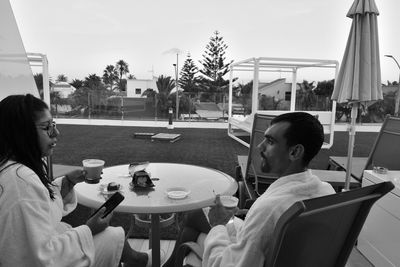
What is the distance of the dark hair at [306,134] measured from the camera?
42.0 inches

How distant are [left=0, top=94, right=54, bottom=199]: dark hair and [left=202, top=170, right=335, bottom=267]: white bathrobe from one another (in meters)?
0.88

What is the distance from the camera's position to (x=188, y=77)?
31703mm

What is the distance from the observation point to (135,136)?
915 centimetres

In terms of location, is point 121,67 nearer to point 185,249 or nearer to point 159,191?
point 159,191

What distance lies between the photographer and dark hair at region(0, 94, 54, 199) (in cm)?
122

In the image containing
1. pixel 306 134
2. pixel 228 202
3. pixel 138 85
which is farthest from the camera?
pixel 138 85

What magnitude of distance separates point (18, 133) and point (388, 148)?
11.1ft

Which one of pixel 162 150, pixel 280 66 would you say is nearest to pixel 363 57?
pixel 162 150

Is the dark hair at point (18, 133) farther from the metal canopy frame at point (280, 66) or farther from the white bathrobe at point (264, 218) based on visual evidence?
the metal canopy frame at point (280, 66)

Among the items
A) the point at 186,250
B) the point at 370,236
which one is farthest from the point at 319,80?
the point at 186,250

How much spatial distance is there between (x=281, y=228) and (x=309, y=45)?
559 inches

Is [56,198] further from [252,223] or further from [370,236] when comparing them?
[370,236]

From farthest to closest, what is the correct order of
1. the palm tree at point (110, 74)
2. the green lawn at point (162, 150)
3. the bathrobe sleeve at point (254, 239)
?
the palm tree at point (110, 74)
the green lawn at point (162, 150)
the bathrobe sleeve at point (254, 239)

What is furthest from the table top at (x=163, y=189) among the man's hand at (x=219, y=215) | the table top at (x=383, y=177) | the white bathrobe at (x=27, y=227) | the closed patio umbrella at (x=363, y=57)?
the closed patio umbrella at (x=363, y=57)
